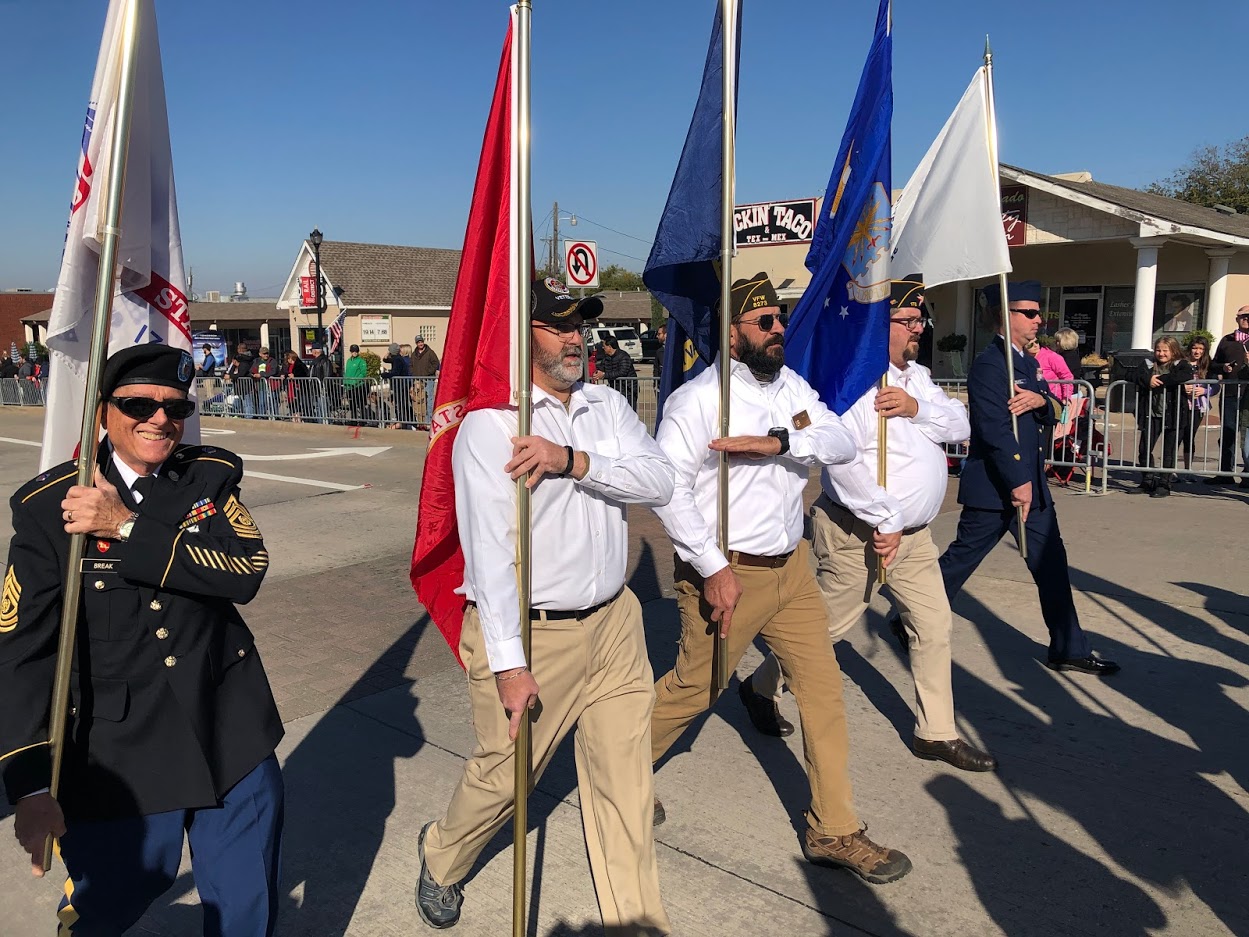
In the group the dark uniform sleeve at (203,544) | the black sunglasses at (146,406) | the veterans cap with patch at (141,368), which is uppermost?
the veterans cap with patch at (141,368)

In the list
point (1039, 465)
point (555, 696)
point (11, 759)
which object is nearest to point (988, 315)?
point (1039, 465)

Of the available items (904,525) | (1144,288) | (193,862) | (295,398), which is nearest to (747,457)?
(904,525)

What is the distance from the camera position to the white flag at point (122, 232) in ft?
8.66

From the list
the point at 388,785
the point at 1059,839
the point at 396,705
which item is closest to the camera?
the point at 1059,839

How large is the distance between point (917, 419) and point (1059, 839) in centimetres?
180

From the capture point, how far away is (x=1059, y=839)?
3.79 metres

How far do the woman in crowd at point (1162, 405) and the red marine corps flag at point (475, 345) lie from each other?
928 centimetres

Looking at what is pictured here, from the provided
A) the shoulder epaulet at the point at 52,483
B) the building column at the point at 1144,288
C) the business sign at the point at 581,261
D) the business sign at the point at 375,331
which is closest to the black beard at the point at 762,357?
the shoulder epaulet at the point at 52,483

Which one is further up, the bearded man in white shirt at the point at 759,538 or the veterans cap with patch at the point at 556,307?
the veterans cap with patch at the point at 556,307

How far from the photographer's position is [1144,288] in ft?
61.4

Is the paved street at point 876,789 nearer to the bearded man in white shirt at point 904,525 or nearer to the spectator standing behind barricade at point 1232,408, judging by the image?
the bearded man in white shirt at point 904,525

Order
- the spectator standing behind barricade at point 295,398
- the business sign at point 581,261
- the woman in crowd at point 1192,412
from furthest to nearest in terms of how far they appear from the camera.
Answer: the spectator standing behind barricade at point 295,398 → the business sign at point 581,261 → the woman in crowd at point 1192,412

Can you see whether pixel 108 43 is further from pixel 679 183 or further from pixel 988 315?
pixel 988 315

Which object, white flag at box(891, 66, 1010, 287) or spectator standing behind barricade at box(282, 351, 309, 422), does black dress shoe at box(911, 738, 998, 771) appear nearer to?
white flag at box(891, 66, 1010, 287)
